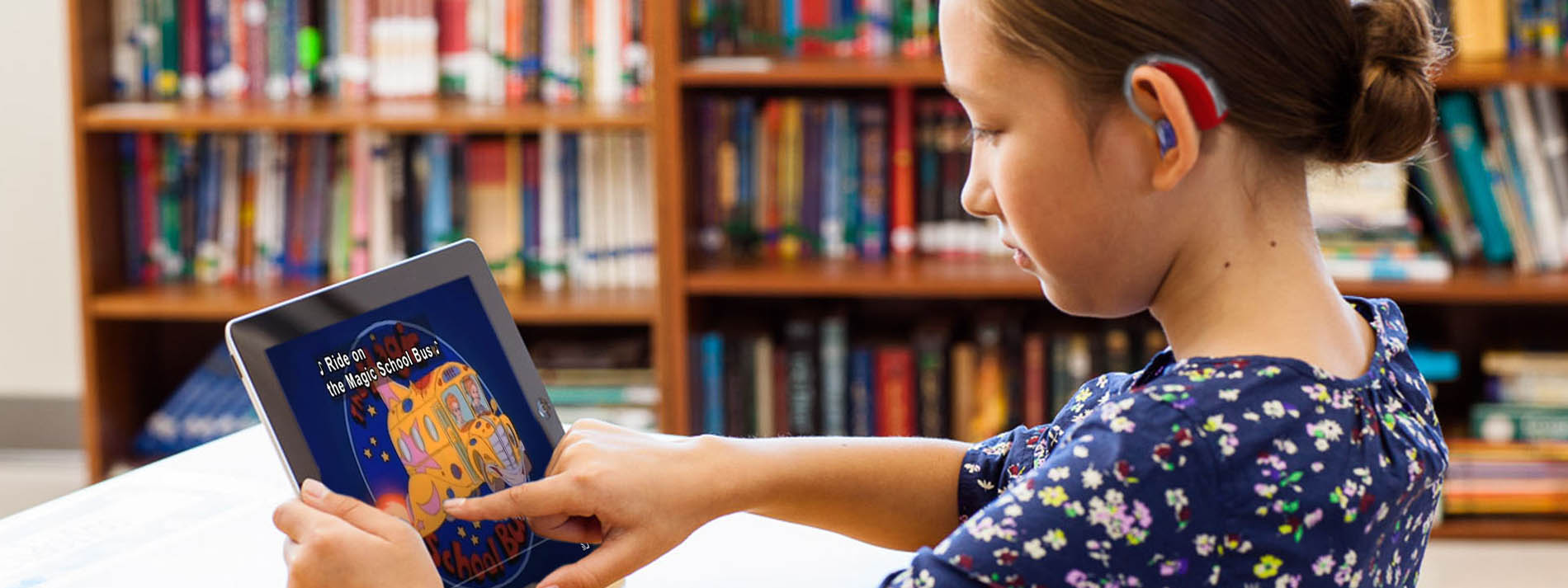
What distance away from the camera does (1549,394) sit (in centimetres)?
217

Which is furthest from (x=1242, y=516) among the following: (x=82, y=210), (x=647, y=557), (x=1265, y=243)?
(x=82, y=210)

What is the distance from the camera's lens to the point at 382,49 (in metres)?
2.31

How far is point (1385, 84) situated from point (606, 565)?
498 millimetres

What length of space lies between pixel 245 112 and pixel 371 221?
0.81 ft

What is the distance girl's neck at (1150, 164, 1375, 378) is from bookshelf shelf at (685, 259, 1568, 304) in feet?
4.39

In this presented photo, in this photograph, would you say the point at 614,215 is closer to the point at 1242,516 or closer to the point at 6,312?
the point at 6,312

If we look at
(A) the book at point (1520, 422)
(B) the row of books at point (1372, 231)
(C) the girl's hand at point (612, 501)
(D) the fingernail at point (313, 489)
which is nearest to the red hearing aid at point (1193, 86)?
(C) the girl's hand at point (612, 501)

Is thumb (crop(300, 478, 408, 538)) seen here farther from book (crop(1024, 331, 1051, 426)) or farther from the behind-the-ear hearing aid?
book (crop(1024, 331, 1051, 426))

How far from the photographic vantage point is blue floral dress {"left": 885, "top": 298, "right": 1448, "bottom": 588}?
0.70 m

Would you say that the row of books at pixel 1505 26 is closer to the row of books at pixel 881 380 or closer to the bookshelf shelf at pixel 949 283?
the bookshelf shelf at pixel 949 283

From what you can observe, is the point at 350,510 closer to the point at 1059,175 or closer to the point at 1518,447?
the point at 1059,175

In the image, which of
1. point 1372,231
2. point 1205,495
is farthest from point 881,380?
point 1205,495

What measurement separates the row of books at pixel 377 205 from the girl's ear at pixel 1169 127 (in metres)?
1.56

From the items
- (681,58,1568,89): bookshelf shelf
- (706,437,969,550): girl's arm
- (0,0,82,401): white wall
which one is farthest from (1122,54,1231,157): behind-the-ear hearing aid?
(0,0,82,401): white wall
